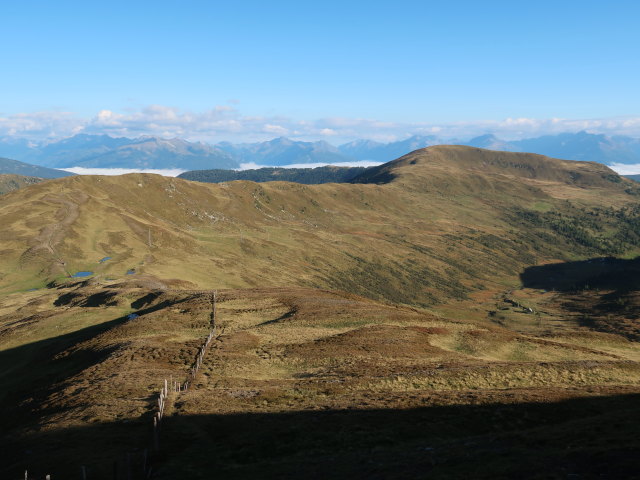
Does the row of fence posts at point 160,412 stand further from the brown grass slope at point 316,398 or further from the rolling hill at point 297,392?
the brown grass slope at point 316,398

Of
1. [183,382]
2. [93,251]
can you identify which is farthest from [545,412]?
[93,251]

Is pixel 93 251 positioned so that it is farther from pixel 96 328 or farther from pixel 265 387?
pixel 265 387

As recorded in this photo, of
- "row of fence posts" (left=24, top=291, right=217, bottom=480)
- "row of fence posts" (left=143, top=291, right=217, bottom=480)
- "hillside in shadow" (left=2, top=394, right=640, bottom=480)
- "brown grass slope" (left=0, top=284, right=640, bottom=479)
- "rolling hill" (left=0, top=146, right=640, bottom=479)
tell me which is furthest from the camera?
"row of fence posts" (left=143, top=291, right=217, bottom=480)

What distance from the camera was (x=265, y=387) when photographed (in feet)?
147

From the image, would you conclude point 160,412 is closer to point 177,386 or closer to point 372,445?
point 177,386

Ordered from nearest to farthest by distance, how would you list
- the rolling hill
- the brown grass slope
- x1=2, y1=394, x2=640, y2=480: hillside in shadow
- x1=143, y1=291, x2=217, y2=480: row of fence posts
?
x1=2, y1=394, x2=640, y2=480: hillside in shadow
the brown grass slope
the rolling hill
x1=143, y1=291, x2=217, y2=480: row of fence posts

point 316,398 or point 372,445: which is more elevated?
point 372,445

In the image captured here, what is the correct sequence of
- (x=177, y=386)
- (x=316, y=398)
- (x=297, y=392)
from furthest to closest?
1. (x=177, y=386)
2. (x=297, y=392)
3. (x=316, y=398)

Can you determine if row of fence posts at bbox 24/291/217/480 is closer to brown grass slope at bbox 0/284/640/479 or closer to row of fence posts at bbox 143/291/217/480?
row of fence posts at bbox 143/291/217/480

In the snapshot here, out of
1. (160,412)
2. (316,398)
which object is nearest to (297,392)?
(316,398)

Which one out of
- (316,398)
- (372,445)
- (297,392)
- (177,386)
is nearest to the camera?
(372,445)

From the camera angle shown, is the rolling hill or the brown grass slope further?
the rolling hill

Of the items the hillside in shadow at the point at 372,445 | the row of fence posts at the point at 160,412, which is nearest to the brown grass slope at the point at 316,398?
the hillside in shadow at the point at 372,445

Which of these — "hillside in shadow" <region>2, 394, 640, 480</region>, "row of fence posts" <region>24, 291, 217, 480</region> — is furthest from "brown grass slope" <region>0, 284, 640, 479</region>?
"row of fence posts" <region>24, 291, 217, 480</region>
